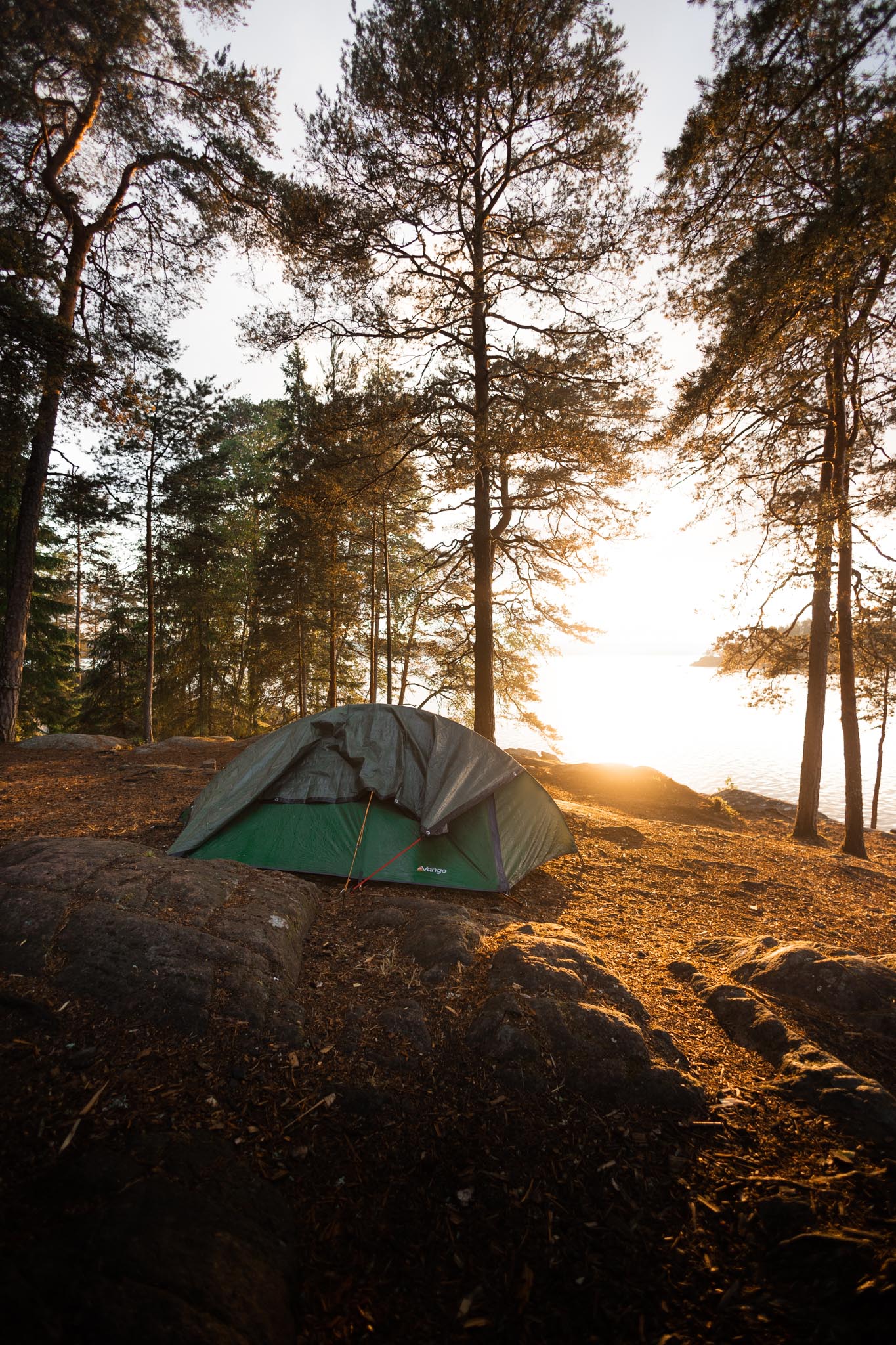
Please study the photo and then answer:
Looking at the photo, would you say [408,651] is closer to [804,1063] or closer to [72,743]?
[72,743]

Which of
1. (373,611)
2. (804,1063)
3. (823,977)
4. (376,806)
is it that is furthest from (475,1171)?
(373,611)

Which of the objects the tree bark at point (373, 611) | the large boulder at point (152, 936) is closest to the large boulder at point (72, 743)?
the tree bark at point (373, 611)

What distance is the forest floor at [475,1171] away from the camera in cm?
164

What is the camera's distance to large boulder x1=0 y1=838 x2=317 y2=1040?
110 inches

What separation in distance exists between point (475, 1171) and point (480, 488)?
9.33m

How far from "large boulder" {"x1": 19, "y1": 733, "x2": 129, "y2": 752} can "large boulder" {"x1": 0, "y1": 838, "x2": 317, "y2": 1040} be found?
8.72 m

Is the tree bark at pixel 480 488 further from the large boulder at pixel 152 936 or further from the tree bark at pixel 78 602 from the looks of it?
the tree bark at pixel 78 602

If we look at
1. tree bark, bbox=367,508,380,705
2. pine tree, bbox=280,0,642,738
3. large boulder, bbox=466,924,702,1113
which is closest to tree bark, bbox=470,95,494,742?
pine tree, bbox=280,0,642,738

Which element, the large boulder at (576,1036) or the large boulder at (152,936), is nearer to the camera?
the large boulder at (576,1036)

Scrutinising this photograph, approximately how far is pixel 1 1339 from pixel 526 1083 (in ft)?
6.61

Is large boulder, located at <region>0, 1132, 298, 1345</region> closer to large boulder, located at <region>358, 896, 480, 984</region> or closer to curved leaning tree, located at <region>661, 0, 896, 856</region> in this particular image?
large boulder, located at <region>358, 896, 480, 984</region>

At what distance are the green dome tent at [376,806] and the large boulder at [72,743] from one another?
7.59 meters

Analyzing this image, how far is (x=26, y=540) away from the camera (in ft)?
34.6

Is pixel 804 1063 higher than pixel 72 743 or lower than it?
lower
